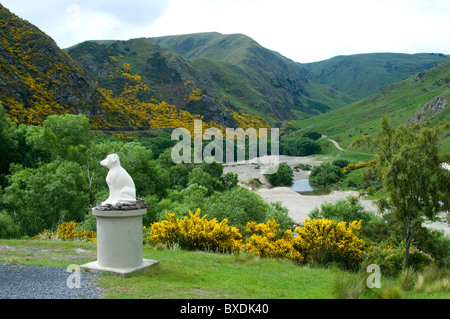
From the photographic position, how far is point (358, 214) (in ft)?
102

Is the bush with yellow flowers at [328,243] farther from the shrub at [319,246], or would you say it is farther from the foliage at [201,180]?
the foliage at [201,180]

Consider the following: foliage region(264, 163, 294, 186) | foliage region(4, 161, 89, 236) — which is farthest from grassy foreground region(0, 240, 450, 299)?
foliage region(264, 163, 294, 186)

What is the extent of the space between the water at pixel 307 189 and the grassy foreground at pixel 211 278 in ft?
186

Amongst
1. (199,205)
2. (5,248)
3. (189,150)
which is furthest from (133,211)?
(189,150)

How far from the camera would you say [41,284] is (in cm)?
843

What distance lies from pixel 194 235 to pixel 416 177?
8699 mm

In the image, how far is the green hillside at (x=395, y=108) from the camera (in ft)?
347

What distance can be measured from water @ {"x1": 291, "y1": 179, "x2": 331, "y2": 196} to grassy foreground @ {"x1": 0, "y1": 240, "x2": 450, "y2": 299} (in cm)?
5672

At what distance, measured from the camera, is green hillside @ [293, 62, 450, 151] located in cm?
10580

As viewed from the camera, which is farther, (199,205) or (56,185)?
(199,205)

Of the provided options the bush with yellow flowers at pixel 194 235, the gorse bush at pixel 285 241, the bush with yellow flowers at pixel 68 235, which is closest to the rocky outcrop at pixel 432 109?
the gorse bush at pixel 285 241
